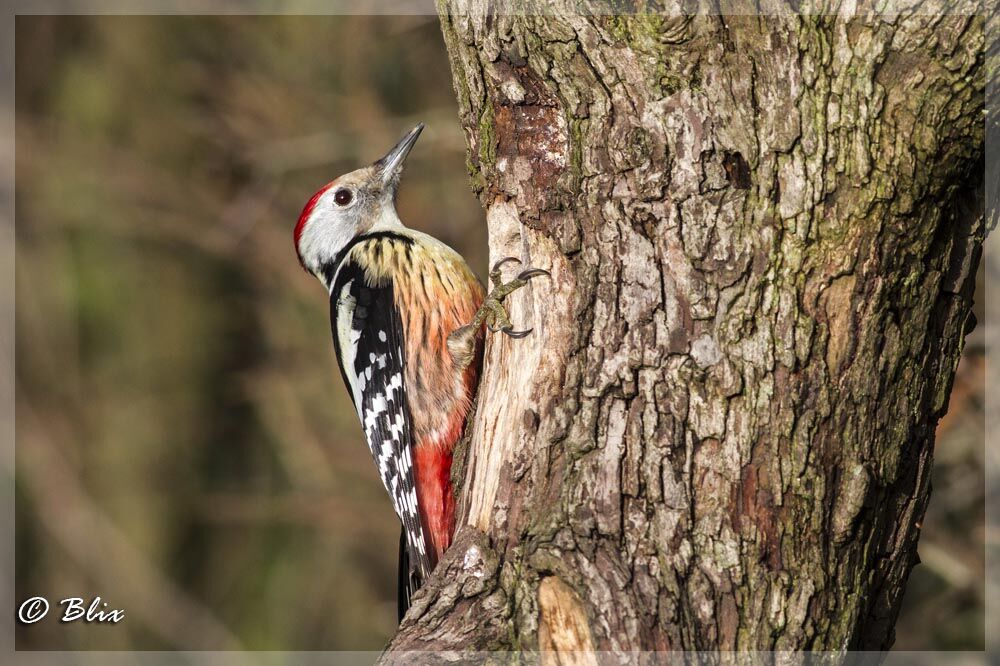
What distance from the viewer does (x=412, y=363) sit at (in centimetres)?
328

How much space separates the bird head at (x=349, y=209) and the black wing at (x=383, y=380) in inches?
13.5

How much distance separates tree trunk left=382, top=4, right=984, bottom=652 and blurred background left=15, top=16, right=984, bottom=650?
366cm

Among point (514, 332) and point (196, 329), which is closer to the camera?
point (514, 332)

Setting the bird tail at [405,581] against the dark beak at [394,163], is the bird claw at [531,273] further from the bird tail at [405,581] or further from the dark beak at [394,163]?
the dark beak at [394,163]

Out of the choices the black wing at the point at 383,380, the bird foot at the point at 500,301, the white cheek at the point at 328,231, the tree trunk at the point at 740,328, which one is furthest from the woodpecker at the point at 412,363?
the tree trunk at the point at 740,328

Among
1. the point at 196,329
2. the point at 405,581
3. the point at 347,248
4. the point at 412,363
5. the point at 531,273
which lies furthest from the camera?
the point at 196,329

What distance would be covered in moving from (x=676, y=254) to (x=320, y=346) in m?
4.34

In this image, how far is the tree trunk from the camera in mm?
1937

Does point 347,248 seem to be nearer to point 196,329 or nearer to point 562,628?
point 562,628

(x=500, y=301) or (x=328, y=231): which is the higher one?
(x=328, y=231)

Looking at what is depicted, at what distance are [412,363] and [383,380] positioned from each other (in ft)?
0.39

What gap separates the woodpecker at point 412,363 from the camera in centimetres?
319

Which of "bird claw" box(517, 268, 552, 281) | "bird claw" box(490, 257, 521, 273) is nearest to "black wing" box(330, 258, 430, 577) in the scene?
"bird claw" box(490, 257, 521, 273)

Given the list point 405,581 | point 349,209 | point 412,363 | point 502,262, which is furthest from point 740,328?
point 349,209
